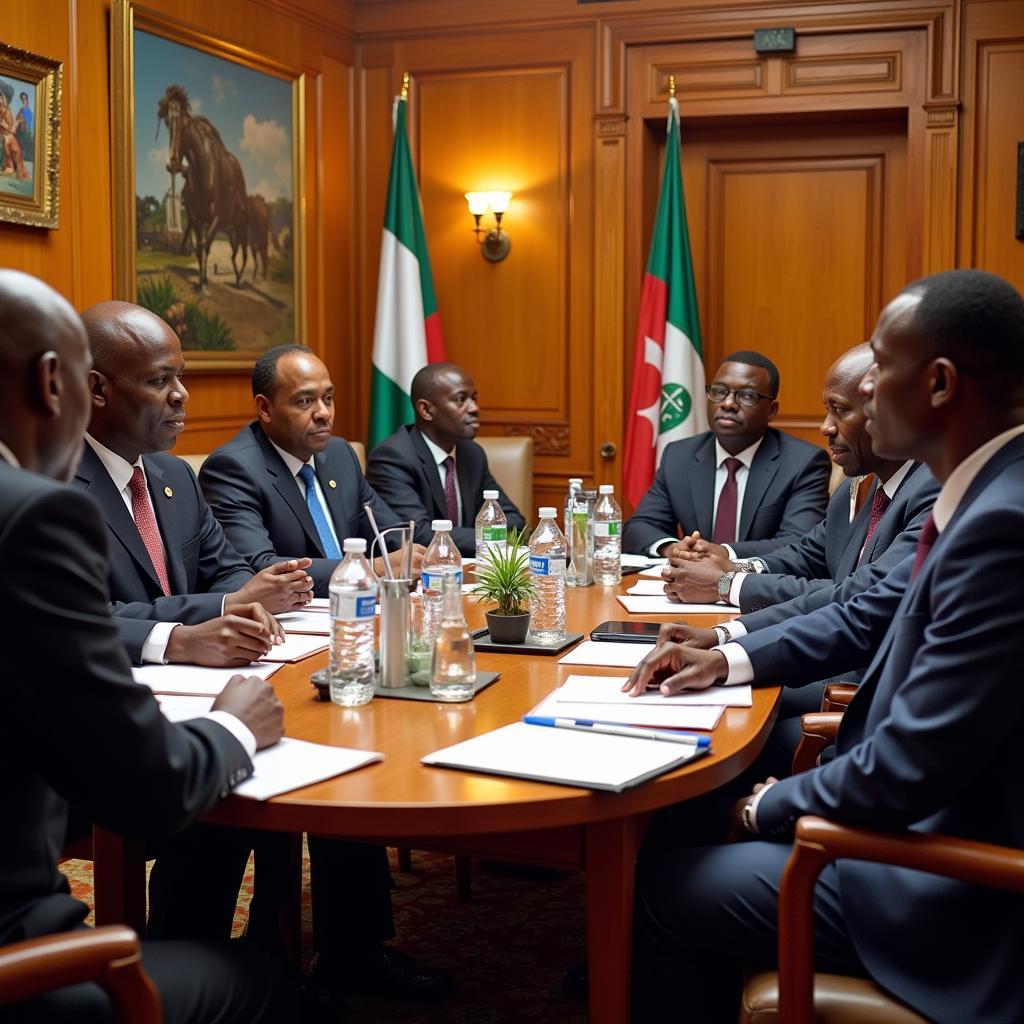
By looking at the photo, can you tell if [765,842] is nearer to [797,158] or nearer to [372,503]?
[372,503]

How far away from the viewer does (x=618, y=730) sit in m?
2.04

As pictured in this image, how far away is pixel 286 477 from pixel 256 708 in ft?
7.17

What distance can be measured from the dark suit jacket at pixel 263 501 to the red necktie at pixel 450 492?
3.05 feet

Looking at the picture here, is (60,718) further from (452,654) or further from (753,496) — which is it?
(753,496)

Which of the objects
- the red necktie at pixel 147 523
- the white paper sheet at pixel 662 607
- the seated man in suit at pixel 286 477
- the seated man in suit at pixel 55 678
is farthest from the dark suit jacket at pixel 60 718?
the seated man in suit at pixel 286 477

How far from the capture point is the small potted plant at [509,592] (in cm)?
272

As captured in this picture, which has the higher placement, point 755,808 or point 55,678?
point 55,678

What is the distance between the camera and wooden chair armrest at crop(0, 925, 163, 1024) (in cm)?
137

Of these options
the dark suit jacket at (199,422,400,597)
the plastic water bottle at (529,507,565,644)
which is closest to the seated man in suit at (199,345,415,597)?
the dark suit jacket at (199,422,400,597)

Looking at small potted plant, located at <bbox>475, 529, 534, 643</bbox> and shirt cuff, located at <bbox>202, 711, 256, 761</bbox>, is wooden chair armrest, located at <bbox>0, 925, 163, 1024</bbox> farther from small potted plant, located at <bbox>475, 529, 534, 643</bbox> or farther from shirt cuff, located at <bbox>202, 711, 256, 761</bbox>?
small potted plant, located at <bbox>475, 529, 534, 643</bbox>

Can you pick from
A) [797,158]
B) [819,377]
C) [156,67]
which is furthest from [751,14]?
[156,67]

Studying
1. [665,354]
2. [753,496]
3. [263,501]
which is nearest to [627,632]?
[263,501]

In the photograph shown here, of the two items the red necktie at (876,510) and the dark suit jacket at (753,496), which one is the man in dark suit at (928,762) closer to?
the red necktie at (876,510)

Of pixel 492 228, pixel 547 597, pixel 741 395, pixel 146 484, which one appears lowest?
pixel 547 597
